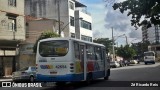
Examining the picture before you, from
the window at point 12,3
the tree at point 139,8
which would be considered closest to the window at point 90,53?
the tree at point 139,8

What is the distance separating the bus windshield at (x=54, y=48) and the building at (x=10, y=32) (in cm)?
1870

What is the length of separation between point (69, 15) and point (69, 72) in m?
44.8

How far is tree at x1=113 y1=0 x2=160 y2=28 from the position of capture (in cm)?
1506

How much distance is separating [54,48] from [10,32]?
2043cm

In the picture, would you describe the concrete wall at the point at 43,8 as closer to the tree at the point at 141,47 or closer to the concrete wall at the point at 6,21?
the concrete wall at the point at 6,21

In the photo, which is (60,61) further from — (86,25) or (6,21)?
(86,25)

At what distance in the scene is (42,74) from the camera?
19484 mm

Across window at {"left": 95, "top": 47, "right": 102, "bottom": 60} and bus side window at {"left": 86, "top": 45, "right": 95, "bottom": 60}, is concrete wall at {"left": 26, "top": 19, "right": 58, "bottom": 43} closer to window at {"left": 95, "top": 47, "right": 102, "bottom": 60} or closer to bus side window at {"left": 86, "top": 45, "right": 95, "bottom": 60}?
window at {"left": 95, "top": 47, "right": 102, "bottom": 60}

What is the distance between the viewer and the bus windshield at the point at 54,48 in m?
19.5

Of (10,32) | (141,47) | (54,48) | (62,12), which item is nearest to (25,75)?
(54,48)

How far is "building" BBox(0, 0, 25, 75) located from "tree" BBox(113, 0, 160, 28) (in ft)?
77.2

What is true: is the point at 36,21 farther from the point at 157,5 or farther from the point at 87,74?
the point at 157,5

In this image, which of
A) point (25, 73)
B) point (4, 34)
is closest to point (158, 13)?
point (25, 73)

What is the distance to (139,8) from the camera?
50.6ft
